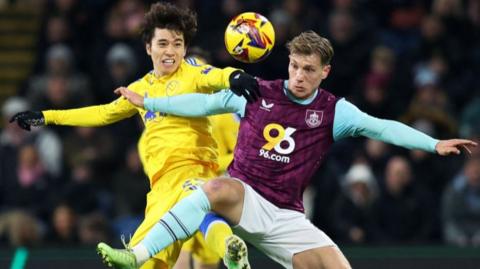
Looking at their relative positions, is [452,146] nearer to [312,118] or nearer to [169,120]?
[312,118]

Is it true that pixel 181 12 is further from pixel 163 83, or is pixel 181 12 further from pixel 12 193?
pixel 12 193

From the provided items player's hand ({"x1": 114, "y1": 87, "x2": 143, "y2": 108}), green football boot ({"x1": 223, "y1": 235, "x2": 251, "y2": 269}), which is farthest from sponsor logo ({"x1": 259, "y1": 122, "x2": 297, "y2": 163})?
player's hand ({"x1": 114, "y1": 87, "x2": 143, "y2": 108})

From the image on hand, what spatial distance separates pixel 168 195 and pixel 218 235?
59cm

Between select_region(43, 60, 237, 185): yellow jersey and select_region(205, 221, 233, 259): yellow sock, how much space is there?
617 mm

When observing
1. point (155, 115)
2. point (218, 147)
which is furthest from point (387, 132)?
point (218, 147)

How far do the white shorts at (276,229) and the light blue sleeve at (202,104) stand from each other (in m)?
0.47

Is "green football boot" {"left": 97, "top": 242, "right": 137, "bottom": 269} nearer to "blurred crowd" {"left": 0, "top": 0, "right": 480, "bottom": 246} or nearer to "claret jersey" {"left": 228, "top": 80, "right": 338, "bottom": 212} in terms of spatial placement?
"claret jersey" {"left": 228, "top": 80, "right": 338, "bottom": 212}

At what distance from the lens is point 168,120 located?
7.99 metres

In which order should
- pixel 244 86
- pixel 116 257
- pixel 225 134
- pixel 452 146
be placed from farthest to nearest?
Result: pixel 225 134, pixel 244 86, pixel 452 146, pixel 116 257

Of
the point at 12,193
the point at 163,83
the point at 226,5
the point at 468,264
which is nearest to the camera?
the point at 163,83

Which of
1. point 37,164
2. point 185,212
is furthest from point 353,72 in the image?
point 185,212

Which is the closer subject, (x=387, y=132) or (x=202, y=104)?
(x=387, y=132)

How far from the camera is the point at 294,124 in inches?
302

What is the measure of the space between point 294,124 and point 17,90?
691cm
